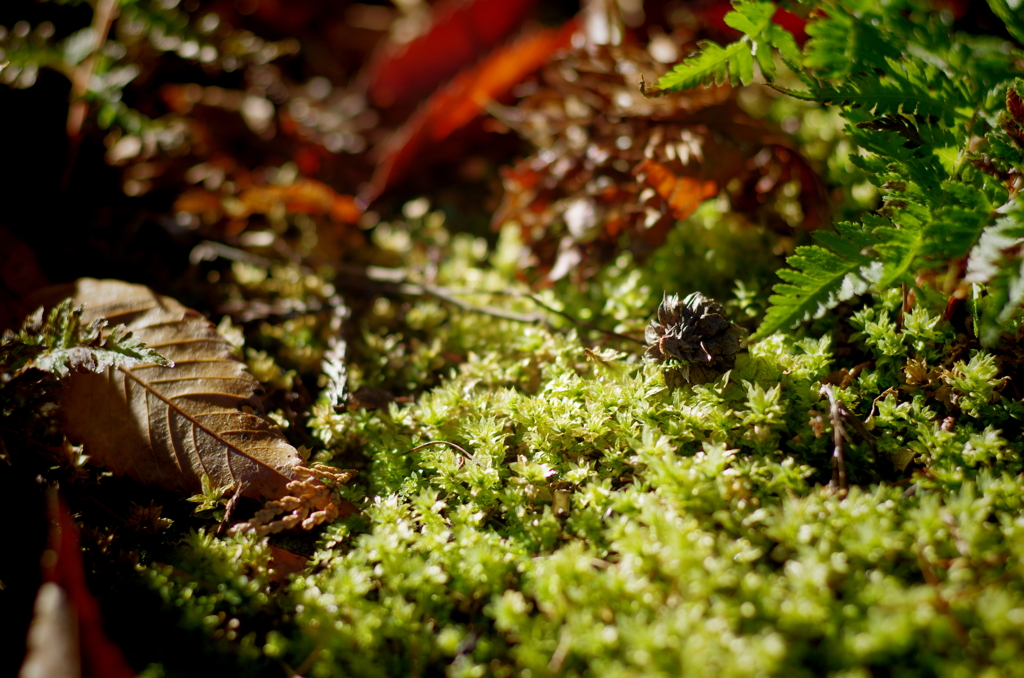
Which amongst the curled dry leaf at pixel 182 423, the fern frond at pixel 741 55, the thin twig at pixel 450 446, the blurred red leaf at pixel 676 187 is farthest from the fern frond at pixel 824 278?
the curled dry leaf at pixel 182 423

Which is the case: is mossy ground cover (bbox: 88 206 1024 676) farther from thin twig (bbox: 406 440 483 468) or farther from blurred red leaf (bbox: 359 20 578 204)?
blurred red leaf (bbox: 359 20 578 204)

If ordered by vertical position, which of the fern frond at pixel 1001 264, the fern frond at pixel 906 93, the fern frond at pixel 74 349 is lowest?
the fern frond at pixel 74 349

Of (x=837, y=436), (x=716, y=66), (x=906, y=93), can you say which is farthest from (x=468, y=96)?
(x=837, y=436)

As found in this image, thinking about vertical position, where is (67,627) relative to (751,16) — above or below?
below

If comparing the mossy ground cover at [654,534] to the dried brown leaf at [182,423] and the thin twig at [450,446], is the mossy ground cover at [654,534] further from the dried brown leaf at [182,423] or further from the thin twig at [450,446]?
the dried brown leaf at [182,423]

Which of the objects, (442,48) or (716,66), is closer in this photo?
(716,66)

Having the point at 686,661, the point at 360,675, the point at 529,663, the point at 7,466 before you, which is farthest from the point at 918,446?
the point at 7,466

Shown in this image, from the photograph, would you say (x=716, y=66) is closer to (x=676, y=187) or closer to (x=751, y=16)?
(x=751, y=16)
